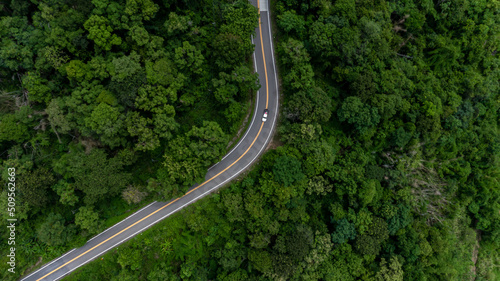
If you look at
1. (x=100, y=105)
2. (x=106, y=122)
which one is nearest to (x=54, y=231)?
(x=106, y=122)

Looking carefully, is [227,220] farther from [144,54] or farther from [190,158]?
[144,54]

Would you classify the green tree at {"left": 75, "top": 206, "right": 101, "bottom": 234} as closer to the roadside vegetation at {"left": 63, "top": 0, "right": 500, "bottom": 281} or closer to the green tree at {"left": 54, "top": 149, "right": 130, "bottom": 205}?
the green tree at {"left": 54, "top": 149, "right": 130, "bottom": 205}

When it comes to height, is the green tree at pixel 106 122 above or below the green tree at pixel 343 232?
above

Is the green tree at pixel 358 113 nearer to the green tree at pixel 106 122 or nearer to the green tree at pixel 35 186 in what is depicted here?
the green tree at pixel 106 122

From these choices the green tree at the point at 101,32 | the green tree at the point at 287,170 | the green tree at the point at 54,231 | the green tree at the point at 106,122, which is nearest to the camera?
the green tree at the point at 101,32

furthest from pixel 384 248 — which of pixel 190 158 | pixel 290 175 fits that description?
pixel 190 158

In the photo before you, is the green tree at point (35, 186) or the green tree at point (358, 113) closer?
the green tree at point (35, 186)

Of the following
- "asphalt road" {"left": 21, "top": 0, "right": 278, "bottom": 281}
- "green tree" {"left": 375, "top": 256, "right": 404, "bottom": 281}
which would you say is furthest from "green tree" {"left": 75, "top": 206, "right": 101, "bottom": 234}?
"green tree" {"left": 375, "top": 256, "right": 404, "bottom": 281}

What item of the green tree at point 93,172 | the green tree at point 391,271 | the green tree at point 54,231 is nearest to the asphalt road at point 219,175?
the green tree at point 54,231
